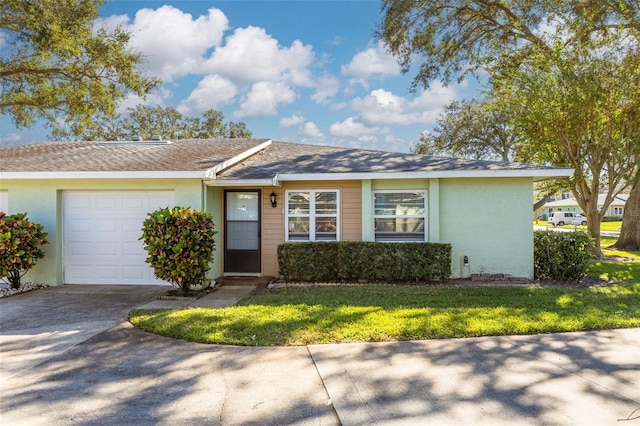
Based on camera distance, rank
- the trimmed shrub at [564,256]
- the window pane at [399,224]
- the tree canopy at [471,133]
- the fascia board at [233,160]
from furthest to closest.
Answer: the tree canopy at [471,133] → the window pane at [399,224] → the trimmed shrub at [564,256] → the fascia board at [233,160]

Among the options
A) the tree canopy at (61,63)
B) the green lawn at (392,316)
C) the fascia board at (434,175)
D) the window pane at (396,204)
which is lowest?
the green lawn at (392,316)

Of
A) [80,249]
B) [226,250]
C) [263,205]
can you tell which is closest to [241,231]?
[226,250]

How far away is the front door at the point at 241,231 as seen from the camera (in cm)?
1027

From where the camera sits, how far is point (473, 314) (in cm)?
617

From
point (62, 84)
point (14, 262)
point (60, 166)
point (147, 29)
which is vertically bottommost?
point (14, 262)

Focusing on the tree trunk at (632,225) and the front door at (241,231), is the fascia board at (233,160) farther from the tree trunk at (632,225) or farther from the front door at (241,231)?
the tree trunk at (632,225)

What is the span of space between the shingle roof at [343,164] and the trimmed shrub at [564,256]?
1.74m

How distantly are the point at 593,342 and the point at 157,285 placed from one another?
8.43 m

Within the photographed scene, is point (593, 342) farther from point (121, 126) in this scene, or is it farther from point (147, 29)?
point (121, 126)

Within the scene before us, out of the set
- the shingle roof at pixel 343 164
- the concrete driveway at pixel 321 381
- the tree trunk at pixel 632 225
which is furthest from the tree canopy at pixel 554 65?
the concrete driveway at pixel 321 381

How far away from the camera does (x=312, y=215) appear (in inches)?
400

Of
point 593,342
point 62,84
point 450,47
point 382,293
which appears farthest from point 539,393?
point 62,84

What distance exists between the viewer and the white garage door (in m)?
9.32

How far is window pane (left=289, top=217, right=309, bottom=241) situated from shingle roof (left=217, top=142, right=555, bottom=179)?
1285mm
